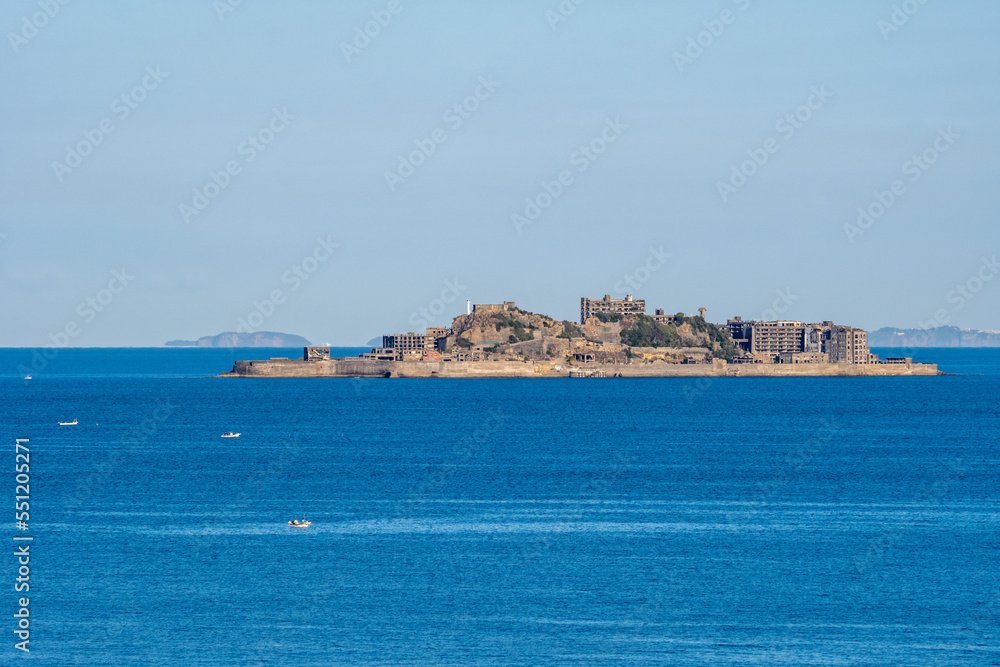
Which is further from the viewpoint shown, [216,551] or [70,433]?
[70,433]

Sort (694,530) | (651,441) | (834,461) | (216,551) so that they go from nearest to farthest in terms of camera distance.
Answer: (216,551), (694,530), (834,461), (651,441)

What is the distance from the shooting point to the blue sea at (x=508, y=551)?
3259 cm

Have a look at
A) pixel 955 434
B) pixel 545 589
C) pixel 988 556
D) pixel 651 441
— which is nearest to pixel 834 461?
pixel 651 441

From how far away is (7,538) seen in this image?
4650 centimetres

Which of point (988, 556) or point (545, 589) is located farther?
point (988, 556)

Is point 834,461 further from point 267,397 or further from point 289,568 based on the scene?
point 267,397

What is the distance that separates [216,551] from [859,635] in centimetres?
2241

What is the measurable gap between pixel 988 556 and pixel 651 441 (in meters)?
51.0

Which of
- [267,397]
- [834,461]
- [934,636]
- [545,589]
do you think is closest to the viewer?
[934,636]

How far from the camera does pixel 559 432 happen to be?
103062 mm

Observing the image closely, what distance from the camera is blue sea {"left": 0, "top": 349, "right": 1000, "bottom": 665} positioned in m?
32.6

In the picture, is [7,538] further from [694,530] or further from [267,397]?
[267,397]

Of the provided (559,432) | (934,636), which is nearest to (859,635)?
(934,636)

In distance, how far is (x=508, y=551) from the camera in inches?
1734
